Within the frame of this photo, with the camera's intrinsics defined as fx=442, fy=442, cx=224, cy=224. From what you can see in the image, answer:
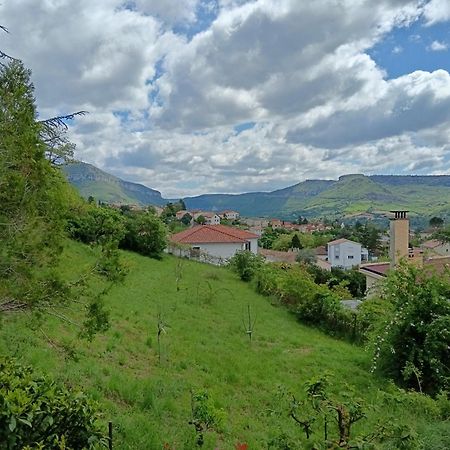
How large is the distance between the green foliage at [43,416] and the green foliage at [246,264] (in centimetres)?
2277

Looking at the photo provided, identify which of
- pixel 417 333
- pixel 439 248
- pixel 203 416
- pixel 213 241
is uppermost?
pixel 213 241

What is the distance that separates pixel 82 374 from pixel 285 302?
48.5ft

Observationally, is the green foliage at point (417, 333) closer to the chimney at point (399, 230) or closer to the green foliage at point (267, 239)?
the chimney at point (399, 230)

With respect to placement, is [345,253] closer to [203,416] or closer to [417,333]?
[417,333]

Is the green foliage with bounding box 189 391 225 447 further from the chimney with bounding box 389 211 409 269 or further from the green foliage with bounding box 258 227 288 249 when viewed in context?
the green foliage with bounding box 258 227 288 249

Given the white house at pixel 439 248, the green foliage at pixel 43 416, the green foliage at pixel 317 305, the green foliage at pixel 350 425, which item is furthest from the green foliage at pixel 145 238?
the green foliage at pixel 43 416

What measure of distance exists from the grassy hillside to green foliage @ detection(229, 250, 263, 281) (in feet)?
31.4

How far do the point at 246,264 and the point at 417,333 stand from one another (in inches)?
665

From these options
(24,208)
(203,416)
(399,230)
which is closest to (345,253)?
(399,230)

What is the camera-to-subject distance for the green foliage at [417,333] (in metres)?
9.86

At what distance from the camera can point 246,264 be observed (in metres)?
27.0

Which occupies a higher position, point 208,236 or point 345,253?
point 208,236

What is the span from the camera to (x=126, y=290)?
1612cm

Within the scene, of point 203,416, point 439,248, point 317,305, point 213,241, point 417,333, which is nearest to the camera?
point 203,416
